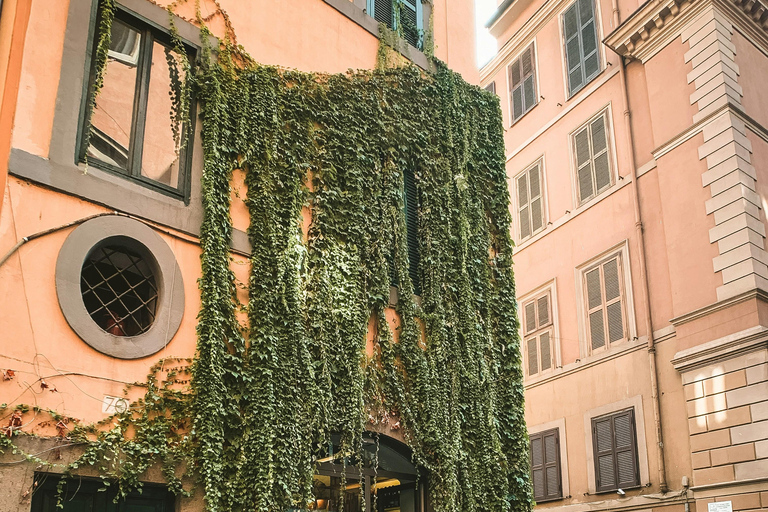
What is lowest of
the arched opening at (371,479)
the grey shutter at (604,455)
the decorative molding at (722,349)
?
the arched opening at (371,479)

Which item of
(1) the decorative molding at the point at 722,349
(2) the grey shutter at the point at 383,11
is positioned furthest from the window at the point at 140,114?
(1) the decorative molding at the point at 722,349

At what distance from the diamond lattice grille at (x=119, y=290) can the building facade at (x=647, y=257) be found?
10.0 meters

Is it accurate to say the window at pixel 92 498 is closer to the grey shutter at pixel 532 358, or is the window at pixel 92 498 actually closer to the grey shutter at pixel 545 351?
the grey shutter at pixel 545 351

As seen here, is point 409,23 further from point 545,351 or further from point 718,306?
point 545,351

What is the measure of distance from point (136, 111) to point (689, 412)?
35.9ft

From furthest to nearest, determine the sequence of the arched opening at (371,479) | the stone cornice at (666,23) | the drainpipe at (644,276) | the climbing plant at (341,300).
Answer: the stone cornice at (666,23) → the drainpipe at (644,276) → the arched opening at (371,479) → the climbing plant at (341,300)

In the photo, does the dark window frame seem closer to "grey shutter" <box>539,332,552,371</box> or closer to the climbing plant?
the climbing plant

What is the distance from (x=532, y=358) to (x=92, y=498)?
13.1 m

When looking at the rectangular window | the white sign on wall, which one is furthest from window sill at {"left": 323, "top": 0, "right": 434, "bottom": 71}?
the white sign on wall

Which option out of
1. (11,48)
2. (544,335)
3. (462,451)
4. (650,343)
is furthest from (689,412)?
(11,48)

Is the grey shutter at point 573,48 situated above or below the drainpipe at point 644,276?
above

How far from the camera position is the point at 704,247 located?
14.6m

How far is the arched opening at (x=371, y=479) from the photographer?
8.70 meters

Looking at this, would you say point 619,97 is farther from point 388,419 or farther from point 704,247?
point 388,419
